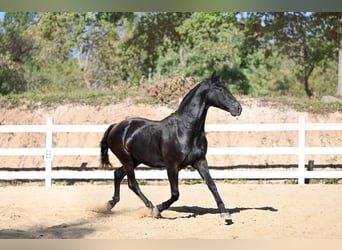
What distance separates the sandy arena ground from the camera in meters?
5.57

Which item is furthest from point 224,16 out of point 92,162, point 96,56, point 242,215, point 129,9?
point 129,9

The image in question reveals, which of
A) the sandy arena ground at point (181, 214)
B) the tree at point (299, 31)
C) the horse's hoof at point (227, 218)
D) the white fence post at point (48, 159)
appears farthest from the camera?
the tree at point (299, 31)

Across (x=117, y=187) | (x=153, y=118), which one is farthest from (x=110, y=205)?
(x=153, y=118)

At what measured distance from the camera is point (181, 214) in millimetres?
6711

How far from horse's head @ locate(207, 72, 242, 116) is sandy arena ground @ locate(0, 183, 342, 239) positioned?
1.16 meters

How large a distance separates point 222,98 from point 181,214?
1.52 meters

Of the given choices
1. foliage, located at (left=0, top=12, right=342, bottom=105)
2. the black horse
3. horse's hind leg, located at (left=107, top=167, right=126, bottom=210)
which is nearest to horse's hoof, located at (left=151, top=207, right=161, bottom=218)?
the black horse

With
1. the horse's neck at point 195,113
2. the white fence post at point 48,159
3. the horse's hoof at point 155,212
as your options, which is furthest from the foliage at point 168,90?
the horse's neck at point 195,113

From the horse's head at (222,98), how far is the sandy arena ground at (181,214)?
1165 mm

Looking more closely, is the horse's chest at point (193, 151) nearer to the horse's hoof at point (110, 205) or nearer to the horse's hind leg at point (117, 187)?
the horse's hind leg at point (117, 187)

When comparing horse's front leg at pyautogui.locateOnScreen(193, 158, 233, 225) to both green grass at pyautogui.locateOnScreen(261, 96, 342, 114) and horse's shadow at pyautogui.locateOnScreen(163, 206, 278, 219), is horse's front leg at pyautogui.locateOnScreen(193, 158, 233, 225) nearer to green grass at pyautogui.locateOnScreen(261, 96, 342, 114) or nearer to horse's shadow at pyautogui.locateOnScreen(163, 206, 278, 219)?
horse's shadow at pyautogui.locateOnScreen(163, 206, 278, 219)

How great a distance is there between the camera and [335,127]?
32.6 feet

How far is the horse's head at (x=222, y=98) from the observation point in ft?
19.5

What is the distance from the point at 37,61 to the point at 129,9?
623 inches
